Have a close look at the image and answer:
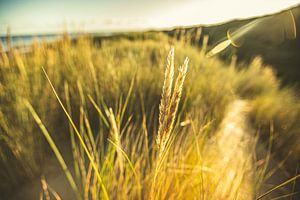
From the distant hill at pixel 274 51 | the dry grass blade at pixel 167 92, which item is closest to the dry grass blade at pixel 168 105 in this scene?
the dry grass blade at pixel 167 92

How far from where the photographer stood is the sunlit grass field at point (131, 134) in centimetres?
67

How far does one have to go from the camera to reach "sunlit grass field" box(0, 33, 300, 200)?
67cm

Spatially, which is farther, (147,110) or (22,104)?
(147,110)

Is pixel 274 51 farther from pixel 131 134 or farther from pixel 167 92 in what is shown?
pixel 167 92

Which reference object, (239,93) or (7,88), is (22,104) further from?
(239,93)

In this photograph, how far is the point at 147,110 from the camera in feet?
5.74

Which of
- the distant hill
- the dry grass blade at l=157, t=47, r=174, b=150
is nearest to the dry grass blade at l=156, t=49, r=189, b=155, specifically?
the dry grass blade at l=157, t=47, r=174, b=150

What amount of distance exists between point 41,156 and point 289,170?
155 cm

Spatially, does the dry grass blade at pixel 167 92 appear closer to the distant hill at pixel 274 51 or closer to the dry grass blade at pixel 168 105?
the dry grass blade at pixel 168 105

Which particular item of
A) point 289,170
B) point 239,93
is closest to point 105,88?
point 289,170

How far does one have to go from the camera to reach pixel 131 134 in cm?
131

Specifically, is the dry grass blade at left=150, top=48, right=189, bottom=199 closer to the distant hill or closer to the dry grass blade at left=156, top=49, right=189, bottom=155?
the dry grass blade at left=156, top=49, right=189, bottom=155

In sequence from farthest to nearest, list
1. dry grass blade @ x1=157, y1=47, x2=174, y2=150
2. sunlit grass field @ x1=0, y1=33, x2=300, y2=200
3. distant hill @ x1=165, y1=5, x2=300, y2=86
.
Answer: distant hill @ x1=165, y1=5, x2=300, y2=86 → sunlit grass field @ x1=0, y1=33, x2=300, y2=200 → dry grass blade @ x1=157, y1=47, x2=174, y2=150

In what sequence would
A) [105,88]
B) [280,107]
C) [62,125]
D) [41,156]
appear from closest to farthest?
[41,156], [62,125], [105,88], [280,107]
